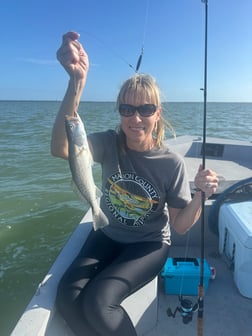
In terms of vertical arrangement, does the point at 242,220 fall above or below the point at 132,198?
below

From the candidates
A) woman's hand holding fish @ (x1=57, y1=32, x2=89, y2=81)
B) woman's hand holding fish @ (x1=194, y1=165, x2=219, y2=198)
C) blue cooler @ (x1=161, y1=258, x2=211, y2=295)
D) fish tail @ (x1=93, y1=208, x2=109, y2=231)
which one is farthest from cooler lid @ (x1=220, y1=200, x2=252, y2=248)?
woman's hand holding fish @ (x1=57, y1=32, x2=89, y2=81)

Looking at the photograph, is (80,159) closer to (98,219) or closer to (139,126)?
(98,219)

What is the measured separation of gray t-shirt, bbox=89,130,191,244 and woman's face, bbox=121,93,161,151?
76 millimetres

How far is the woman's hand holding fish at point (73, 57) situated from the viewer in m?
2.05

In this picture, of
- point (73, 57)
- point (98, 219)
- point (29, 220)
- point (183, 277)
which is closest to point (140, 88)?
point (73, 57)

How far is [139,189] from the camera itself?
8.82 feet

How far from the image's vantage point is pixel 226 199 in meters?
3.57

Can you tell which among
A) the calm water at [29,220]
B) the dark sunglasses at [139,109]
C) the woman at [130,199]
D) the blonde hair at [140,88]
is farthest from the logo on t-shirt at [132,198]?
the calm water at [29,220]

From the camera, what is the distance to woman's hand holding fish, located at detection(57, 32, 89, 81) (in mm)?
2049

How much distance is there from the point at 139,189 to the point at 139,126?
522 millimetres

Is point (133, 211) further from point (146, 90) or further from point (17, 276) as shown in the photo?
point (17, 276)

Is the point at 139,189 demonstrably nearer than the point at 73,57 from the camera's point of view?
No

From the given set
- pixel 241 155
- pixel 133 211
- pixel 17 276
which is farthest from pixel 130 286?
pixel 241 155

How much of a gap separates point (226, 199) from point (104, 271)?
70.1 inches
